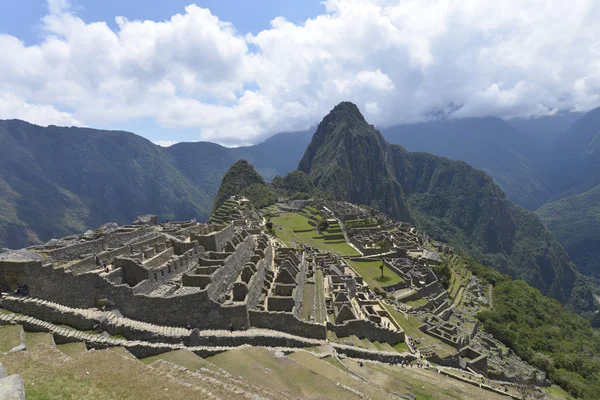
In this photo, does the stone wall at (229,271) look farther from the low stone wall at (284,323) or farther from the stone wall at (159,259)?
the stone wall at (159,259)

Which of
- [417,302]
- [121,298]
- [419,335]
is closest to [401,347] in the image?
[419,335]

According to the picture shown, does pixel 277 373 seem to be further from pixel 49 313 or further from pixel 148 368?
pixel 49 313

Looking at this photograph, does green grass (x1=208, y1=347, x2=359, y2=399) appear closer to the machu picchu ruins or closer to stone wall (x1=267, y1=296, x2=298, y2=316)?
the machu picchu ruins

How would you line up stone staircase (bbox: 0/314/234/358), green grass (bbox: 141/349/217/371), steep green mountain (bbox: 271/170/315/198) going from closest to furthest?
stone staircase (bbox: 0/314/234/358)
green grass (bbox: 141/349/217/371)
steep green mountain (bbox: 271/170/315/198)

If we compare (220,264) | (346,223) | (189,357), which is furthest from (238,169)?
(189,357)

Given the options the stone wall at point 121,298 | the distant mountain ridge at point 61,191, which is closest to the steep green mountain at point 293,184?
the distant mountain ridge at point 61,191

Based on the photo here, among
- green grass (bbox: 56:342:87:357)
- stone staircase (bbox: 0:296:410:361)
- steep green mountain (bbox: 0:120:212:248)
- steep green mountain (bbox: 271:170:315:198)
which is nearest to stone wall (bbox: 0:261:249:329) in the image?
stone staircase (bbox: 0:296:410:361)

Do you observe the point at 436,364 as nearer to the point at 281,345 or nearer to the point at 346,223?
the point at 281,345
